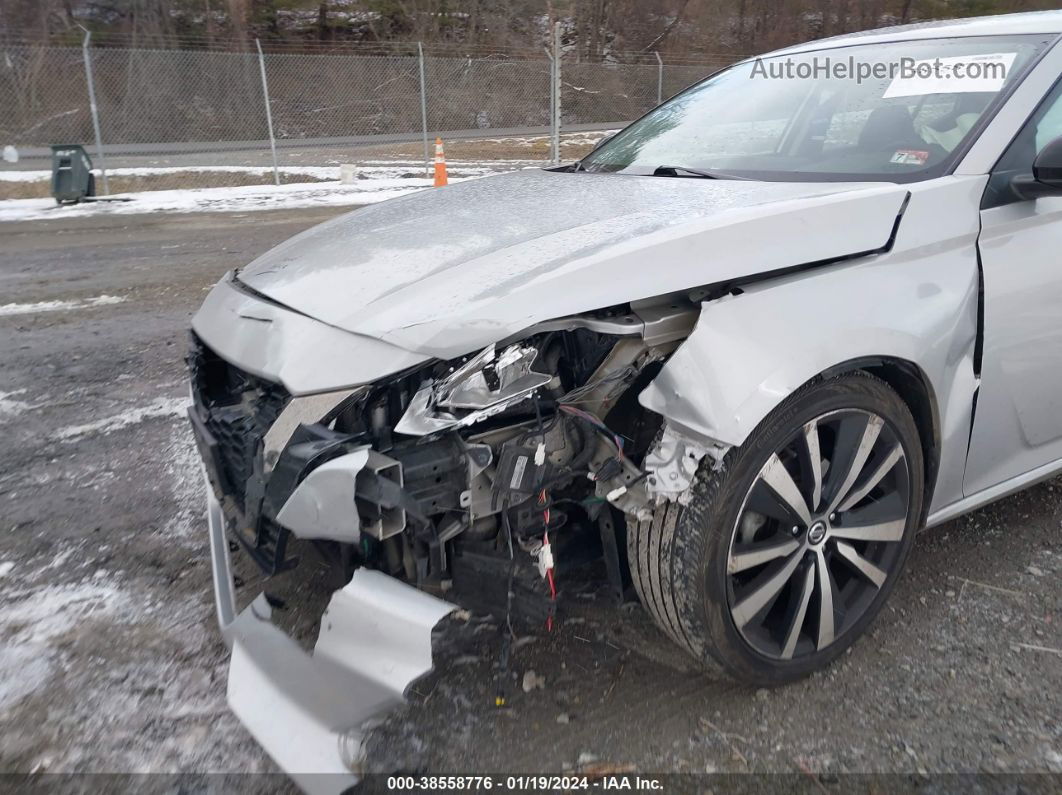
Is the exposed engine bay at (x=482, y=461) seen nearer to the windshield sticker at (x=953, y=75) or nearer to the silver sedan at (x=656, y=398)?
the silver sedan at (x=656, y=398)

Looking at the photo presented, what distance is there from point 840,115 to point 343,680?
97.5 inches

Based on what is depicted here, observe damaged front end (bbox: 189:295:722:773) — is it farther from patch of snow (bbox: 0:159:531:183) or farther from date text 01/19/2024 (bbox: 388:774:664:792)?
patch of snow (bbox: 0:159:531:183)

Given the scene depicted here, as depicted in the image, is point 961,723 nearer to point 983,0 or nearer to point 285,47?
point 285,47

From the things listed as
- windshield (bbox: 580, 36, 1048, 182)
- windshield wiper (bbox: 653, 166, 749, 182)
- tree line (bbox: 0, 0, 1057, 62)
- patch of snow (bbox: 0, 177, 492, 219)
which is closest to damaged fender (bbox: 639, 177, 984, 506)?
windshield (bbox: 580, 36, 1048, 182)

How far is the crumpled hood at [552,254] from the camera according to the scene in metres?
1.80

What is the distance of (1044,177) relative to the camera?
7.04ft

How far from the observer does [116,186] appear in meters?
14.7

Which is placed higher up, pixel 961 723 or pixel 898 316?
pixel 898 316

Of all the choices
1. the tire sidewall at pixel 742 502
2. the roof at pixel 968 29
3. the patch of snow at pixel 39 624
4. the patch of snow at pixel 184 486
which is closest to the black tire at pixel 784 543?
the tire sidewall at pixel 742 502

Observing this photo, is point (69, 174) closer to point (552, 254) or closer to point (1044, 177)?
point (552, 254)

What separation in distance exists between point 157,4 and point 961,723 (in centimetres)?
3655

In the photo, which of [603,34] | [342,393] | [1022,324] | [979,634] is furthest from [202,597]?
[603,34]

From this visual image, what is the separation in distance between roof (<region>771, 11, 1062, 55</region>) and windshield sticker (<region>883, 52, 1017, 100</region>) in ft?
0.56

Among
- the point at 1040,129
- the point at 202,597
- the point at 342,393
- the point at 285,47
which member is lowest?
the point at 202,597
